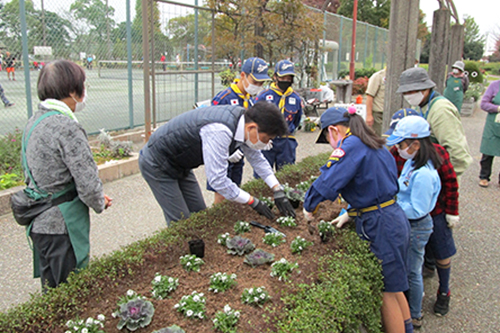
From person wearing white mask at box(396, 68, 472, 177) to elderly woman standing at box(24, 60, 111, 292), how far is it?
2.87 meters

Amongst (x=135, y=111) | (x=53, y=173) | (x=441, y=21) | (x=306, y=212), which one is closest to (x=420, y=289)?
(x=306, y=212)

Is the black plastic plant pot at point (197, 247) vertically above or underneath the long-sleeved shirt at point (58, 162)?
underneath

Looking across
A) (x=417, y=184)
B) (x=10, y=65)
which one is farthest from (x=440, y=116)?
(x=10, y=65)

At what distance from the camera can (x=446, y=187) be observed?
11.2 ft

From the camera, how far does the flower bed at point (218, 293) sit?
211 cm

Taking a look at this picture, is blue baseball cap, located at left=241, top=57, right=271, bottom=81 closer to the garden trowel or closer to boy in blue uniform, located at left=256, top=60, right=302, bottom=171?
boy in blue uniform, located at left=256, top=60, right=302, bottom=171

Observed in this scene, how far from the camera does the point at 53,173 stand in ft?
8.13

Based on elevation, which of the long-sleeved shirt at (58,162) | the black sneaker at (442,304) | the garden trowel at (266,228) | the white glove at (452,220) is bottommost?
the black sneaker at (442,304)

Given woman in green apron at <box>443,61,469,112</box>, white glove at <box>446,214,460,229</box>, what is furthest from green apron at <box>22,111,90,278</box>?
woman in green apron at <box>443,61,469,112</box>

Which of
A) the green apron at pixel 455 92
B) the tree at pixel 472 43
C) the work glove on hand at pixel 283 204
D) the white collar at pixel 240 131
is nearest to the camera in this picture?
the white collar at pixel 240 131

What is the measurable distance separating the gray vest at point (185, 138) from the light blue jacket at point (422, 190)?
1.41m

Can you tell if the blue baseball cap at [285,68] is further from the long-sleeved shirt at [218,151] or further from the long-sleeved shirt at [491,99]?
the long-sleeved shirt at [491,99]

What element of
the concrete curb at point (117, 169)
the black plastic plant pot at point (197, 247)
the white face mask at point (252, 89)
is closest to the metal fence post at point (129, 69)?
the concrete curb at point (117, 169)

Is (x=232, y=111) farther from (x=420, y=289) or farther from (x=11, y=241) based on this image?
(x=11, y=241)
